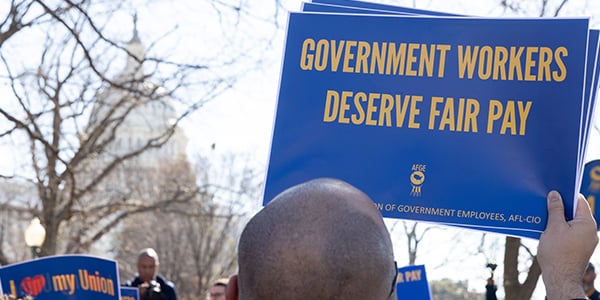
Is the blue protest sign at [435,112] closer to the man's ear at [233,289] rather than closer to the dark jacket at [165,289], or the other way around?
the man's ear at [233,289]

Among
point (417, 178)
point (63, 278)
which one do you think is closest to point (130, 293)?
point (63, 278)

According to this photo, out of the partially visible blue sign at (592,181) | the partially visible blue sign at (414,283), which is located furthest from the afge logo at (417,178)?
the partially visible blue sign at (414,283)

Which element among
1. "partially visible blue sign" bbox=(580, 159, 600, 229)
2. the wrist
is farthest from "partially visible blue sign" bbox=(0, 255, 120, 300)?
the wrist

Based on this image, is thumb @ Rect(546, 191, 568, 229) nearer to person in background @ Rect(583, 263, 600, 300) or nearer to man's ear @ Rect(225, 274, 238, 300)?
man's ear @ Rect(225, 274, 238, 300)

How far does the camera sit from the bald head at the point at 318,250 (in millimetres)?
2148

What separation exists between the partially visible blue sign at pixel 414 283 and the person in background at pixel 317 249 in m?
6.48

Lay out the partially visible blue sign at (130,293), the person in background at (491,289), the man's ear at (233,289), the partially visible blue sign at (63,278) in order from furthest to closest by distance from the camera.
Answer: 1. the partially visible blue sign at (130,293)
2. the partially visible blue sign at (63,278)
3. the person in background at (491,289)
4. the man's ear at (233,289)

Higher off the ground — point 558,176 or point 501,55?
point 501,55

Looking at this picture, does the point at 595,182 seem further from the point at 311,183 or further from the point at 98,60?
the point at 98,60

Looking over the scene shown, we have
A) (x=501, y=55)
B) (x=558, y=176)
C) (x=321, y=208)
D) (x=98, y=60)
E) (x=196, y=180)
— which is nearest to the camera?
(x=321, y=208)

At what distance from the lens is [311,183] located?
233cm

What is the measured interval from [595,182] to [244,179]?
90.9ft

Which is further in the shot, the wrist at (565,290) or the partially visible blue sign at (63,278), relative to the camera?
the partially visible blue sign at (63,278)

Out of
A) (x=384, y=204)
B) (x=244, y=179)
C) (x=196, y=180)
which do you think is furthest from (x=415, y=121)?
(x=196, y=180)
